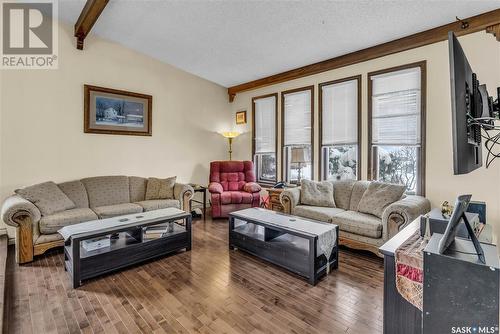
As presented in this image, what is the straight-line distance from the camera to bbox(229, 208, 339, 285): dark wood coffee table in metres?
2.53

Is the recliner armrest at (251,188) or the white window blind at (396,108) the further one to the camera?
the recliner armrest at (251,188)

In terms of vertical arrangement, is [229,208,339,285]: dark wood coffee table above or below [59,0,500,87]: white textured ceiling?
below

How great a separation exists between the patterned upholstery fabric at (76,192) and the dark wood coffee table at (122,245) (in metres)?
1.20

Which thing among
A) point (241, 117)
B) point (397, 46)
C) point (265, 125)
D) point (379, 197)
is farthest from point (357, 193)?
point (241, 117)

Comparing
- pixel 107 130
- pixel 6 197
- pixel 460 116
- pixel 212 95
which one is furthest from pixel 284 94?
pixel 6 197

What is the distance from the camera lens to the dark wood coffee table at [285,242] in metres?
2.53

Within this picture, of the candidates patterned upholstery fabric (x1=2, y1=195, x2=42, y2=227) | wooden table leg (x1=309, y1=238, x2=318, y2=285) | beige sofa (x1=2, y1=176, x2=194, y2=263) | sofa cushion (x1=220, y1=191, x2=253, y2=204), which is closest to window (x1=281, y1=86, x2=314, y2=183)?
sofa cushion (x1=220, y1=191, x2=253, y2=204)

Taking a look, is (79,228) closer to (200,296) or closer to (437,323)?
(200,296)

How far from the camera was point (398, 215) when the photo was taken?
9.34 ft

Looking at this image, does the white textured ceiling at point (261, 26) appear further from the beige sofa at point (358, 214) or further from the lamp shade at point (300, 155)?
the beige sofa at point (358, 214)

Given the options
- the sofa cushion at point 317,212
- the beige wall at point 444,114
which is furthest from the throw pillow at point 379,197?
the beige wall at point 444,114

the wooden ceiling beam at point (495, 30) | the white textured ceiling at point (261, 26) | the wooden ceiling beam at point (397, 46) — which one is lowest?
the wooden ceiling beam at point (495, 30)

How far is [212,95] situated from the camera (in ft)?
19.0

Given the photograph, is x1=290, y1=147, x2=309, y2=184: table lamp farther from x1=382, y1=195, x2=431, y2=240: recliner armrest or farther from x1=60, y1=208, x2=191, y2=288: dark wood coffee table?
x1=60, y1=208, x2=191, y2=288: dark wood coffee table
